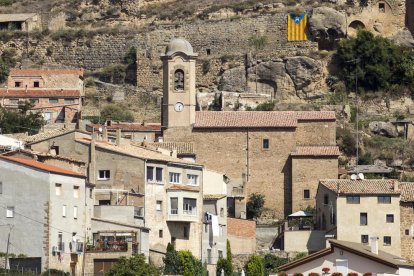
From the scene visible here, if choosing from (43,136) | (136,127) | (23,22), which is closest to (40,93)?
(136,127)

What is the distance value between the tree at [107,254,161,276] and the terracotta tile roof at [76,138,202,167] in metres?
10.8

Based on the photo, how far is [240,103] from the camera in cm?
10938

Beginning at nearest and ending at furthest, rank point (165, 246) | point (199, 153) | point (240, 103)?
point (165, 246) → point (199, 153) → point (240, 103)

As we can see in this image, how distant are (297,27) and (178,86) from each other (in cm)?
1436

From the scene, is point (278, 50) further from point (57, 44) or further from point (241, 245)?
point (241, 245)

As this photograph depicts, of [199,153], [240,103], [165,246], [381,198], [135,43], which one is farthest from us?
[135,43]

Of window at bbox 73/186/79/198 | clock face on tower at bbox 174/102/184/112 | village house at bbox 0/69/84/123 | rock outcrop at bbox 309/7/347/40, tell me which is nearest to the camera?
window at bbox 73/186/79/198

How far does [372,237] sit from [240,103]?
22.5 meters

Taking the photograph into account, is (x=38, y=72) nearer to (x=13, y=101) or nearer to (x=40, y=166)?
(x=13, y=101)

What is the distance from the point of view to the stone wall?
89.4 meters

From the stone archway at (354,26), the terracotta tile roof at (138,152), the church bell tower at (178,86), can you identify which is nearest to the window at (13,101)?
the church bell tower at (178,86)

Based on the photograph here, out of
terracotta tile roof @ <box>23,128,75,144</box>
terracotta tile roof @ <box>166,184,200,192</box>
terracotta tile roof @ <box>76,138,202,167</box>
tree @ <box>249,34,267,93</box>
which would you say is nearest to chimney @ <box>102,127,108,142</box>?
terracotta tile roof @ <box>76,138,202,167</box>

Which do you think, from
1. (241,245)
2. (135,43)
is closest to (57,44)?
(135,43)

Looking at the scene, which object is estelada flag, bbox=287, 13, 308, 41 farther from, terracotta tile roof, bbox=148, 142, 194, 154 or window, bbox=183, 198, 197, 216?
window, bbox=183, 198, 197, 216
